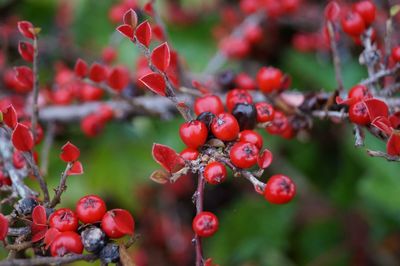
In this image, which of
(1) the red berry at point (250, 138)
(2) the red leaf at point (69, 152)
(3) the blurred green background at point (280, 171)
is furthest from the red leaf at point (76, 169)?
→ (3) the blurred green background at point (280, 171)

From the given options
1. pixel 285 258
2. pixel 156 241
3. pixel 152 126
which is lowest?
pixel 156 241

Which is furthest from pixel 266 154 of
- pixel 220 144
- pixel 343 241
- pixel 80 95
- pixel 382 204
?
pixel 343 241

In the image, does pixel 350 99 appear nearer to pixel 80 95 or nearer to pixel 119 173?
pixel 80 95

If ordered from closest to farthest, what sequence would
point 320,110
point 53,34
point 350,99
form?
point 350,99
point 320,110
point 53,34

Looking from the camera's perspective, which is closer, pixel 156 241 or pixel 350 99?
pixel 350 99

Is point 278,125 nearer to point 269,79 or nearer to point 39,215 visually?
point 269,79

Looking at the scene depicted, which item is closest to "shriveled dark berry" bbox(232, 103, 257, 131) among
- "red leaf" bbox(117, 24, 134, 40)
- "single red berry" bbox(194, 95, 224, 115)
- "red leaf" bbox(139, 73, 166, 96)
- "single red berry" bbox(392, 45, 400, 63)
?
"single red berry" bbox(194, 95, 224, 115)

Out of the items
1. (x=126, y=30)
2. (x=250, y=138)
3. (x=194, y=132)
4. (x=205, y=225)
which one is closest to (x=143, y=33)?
(x=126, y=30)
